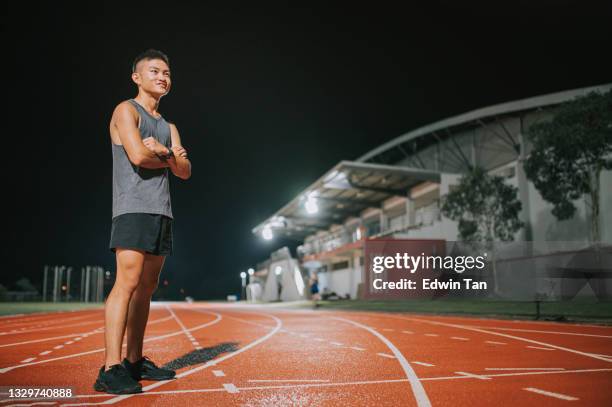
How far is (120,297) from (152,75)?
1736mm

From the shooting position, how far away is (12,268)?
7612 centimetres

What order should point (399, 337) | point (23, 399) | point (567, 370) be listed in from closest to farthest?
point (23, 399) → point (567, 370) → point (399, 337)

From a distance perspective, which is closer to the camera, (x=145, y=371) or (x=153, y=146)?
(x=153, y=146)

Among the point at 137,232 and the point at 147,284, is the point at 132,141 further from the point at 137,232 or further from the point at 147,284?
the point at 147,284

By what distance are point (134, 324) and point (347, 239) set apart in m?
52.7

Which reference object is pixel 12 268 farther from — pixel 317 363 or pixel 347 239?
pixel 317 363

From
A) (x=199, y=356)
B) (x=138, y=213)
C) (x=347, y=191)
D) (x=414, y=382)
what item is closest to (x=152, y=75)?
(x=138, y=213)

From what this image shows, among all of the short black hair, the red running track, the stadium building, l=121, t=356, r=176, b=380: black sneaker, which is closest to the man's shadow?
the red running track

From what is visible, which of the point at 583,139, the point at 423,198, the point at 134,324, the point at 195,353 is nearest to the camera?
the point at 134,324

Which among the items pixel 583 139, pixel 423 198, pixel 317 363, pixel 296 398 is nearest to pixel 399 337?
pixel 317 363

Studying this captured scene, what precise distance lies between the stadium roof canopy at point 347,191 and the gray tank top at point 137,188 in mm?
33479

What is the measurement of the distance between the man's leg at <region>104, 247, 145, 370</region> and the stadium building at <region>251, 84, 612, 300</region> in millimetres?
21225

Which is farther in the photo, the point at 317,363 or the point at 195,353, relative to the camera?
the point at 195,353

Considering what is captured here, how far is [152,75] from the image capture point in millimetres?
4062
